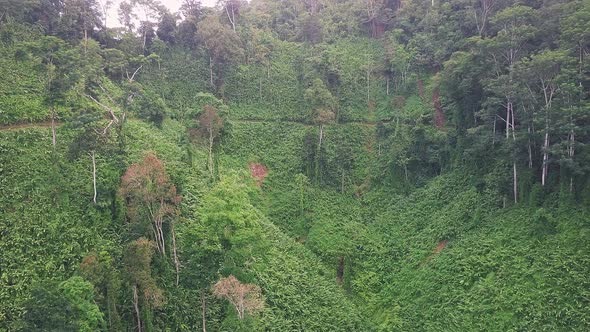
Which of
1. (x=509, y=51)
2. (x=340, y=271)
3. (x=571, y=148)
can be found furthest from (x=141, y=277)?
(x=509, y=51)

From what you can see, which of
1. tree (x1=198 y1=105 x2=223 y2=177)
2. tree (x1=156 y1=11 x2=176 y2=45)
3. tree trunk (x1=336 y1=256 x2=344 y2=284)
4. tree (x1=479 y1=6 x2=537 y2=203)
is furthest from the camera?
tree (x1=156 y1=11 x2=176 y2=45)

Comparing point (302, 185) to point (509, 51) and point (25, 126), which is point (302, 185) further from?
point (25, 126)

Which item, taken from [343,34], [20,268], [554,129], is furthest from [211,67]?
[554,129]

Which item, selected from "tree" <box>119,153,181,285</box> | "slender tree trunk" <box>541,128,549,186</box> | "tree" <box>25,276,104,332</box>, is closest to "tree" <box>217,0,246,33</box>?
"tree" <box>119,153,181,285</box>

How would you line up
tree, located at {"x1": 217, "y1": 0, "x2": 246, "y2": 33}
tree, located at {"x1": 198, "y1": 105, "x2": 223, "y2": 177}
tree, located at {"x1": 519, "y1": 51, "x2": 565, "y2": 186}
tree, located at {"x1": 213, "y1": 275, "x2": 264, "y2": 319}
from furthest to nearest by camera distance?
1. tree, located at {"x1": 217, "y1": 0, "x2": 246, "y2": 33}
2. tree, located at {"x1": 198, "y1": 105, "x2": 223, "y2": 177}
3. tree, located at {"x1": 519, "y1": 51, "x2": 565, "y2": 186}
4. tree, located at {"x1": 213, "y1": 275, "x2": 264, "y2": 319}

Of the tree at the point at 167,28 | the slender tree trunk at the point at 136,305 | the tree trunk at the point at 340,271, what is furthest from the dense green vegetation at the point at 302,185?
the tree at the point at 167,28

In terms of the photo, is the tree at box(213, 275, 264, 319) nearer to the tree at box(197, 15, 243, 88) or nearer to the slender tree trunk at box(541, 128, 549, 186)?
the slender tree trunk at box(541, 128, 549, 186)
